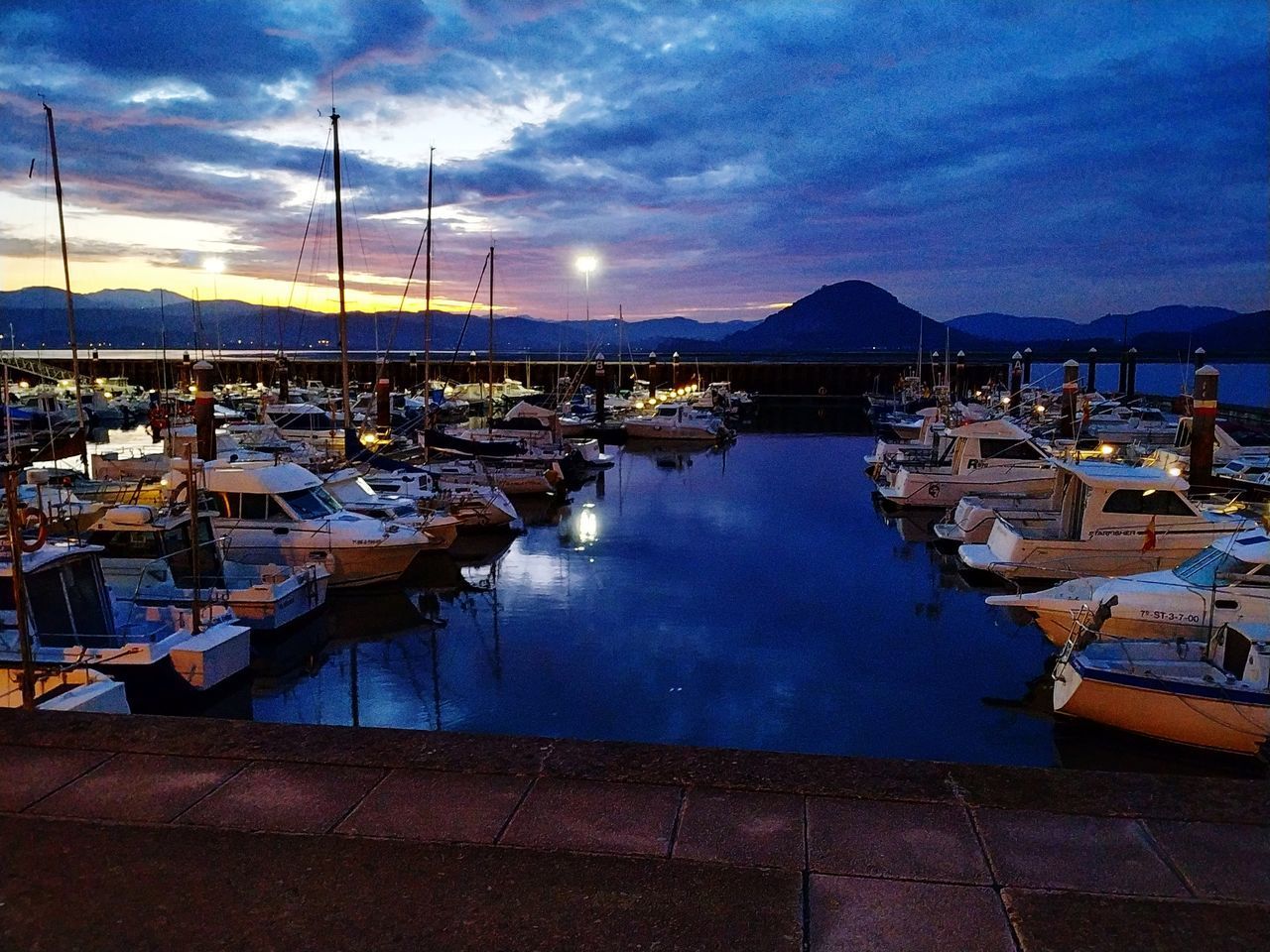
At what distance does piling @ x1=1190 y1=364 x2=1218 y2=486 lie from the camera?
24359mm

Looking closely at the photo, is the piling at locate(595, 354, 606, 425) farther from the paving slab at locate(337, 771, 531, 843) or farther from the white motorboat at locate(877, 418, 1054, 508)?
the paving slab at locate(337, 771, 531, 843)

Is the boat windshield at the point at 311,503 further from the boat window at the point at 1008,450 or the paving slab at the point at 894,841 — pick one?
the boat window at the point at 1008,450

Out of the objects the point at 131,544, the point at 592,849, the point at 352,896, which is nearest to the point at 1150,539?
the point at 592,849

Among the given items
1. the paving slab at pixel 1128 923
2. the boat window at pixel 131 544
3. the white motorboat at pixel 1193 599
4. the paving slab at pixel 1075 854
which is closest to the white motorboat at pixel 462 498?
the boat window at pixel 131 544

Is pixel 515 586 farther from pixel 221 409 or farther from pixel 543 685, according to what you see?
pixel 221 409

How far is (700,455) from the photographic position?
46375 millimetres

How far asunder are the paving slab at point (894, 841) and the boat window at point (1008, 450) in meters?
25.8

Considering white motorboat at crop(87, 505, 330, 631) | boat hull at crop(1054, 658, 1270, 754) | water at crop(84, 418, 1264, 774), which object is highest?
white motorboat at crop(87, 505, 330, 631)

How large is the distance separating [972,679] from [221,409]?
153 feet

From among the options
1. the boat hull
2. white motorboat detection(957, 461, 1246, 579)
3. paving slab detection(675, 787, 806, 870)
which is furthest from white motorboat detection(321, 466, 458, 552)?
paving slab detection(675, 787, 806, 870)

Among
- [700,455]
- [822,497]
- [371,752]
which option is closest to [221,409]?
[700,455]

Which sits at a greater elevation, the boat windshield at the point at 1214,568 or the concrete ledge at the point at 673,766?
the concrete ledge at the point at 673,766

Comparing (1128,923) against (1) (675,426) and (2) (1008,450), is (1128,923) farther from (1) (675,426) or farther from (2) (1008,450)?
(1) (675,426)

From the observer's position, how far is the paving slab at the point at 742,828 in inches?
154
